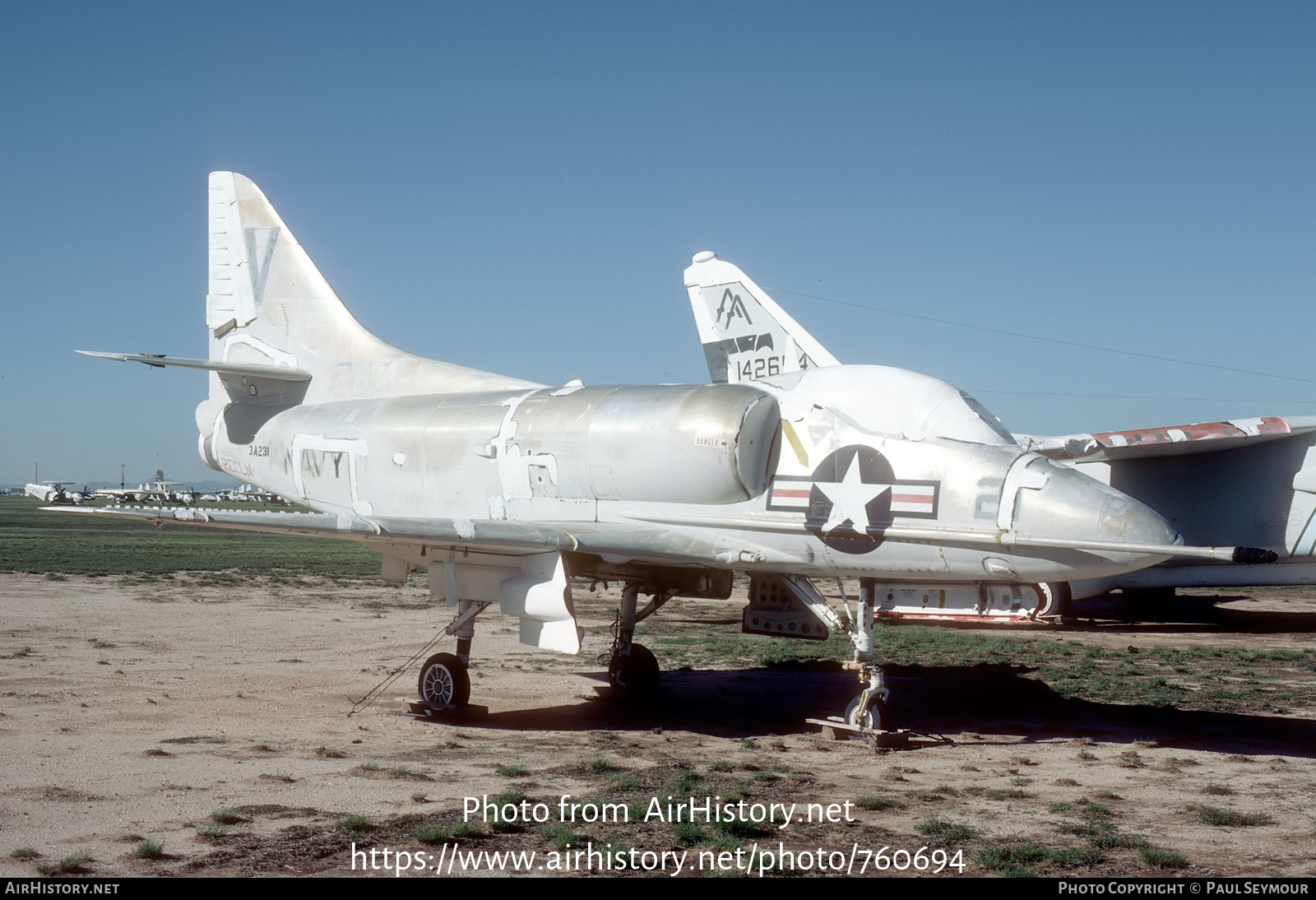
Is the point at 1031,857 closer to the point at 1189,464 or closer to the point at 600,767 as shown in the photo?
the point at 600,767

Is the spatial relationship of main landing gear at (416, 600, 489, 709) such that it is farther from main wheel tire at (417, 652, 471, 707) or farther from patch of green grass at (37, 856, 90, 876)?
patch of green grass at (37, 856, 90, 876)

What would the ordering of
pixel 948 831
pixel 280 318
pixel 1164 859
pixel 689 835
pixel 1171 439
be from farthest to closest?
pixel 1171 439
pixel 280 318
pixel 948 831
pixel 689 835
pixel 1164 859

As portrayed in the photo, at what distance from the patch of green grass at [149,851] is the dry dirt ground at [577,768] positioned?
0.02 meters

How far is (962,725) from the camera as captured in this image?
11891 mm

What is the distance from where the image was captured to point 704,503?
34.5 ft

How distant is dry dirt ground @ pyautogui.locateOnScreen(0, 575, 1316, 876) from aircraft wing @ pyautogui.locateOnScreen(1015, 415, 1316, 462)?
595 cm

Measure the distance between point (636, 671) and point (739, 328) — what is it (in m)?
9.75

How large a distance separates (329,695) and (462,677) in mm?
2125

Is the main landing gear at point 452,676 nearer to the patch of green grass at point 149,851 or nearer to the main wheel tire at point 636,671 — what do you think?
the main wheel tire at point 636,671

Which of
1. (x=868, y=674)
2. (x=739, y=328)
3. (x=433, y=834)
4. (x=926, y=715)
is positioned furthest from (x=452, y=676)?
(x=739, y=328)

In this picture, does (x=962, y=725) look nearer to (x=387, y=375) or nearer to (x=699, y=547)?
(x=699, y=547)

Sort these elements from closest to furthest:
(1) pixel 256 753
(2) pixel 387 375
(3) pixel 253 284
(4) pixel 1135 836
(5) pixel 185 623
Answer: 1. (4) pixel 1135 836
2. (1) pixel 256 753
3. (2) pixel 387 375
4. (3) pixel 253 284
5. (5) pixel 185 623

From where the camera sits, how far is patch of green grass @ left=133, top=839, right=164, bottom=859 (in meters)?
6.36
